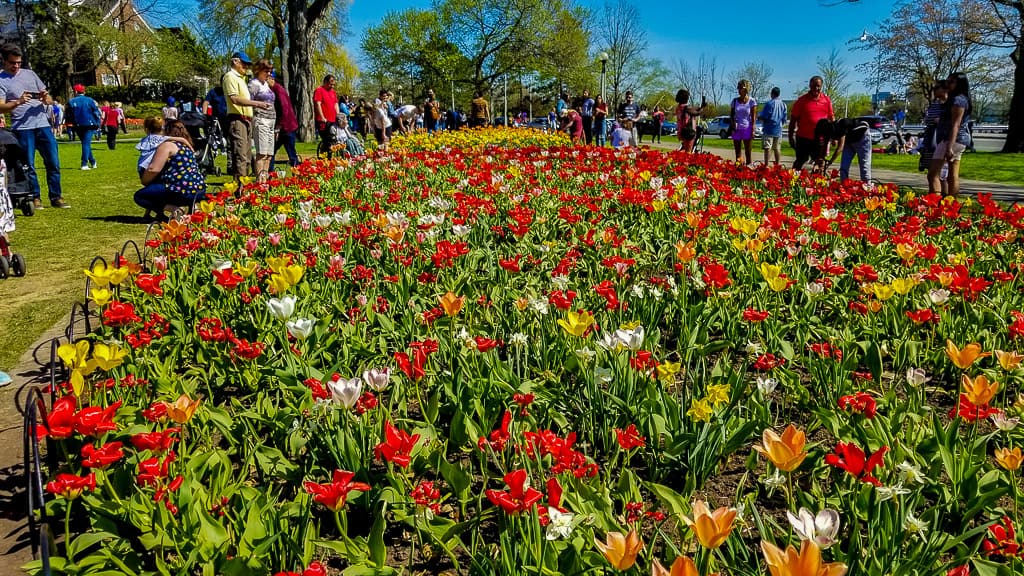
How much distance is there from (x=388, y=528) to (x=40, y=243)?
17.3 feet

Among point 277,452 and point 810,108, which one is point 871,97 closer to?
point 810,108

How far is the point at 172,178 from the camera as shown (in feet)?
20.1

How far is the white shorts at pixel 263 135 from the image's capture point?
26.7ft

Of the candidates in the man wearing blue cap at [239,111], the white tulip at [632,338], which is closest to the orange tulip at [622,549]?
the white tulip at [632,338]

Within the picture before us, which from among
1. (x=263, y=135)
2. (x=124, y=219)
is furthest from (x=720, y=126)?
(x=124, y=219)

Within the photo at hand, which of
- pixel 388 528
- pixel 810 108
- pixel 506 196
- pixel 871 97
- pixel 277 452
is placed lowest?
pixel 388 528

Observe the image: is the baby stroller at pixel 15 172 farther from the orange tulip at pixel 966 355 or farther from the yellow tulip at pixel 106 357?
the orange tulip at pixel 966 355

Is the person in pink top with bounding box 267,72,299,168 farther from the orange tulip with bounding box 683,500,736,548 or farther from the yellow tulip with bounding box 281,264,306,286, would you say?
the orange tulip with bounding box 683,500,736,548

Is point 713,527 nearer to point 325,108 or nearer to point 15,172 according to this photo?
point 15,172

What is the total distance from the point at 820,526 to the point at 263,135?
26.4 ft

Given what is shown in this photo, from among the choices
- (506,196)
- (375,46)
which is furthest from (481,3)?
(506,196)

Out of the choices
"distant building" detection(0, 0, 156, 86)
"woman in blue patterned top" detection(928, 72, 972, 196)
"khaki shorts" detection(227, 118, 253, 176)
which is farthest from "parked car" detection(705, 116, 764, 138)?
"khaki shorts" detection(227, 118, 253, 176)

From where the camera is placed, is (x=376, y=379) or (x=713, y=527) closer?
(x=713, y=527)

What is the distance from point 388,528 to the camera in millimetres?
1958
